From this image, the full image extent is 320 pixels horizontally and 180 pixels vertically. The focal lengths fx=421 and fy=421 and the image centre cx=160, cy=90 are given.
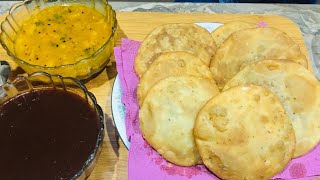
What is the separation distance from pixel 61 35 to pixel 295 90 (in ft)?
3.10

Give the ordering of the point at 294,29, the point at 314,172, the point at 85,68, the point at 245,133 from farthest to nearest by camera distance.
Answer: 1. the point at 294,29
2. the point at 85,68
3. the point at 314,172
4. the point at 245,133

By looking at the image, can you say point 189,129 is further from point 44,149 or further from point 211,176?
point 44,149

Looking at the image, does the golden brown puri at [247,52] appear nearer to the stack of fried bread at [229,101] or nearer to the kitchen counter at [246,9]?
the stack of fried bread at [229,101]

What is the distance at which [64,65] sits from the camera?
1.58 meters

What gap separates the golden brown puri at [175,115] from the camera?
1.36 meters

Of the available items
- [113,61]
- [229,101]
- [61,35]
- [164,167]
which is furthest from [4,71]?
[229,101]

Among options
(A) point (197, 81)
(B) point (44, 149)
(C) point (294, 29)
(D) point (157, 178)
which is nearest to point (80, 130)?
(B) point (44, 149)

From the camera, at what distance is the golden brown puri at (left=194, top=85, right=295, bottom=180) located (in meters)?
1.27

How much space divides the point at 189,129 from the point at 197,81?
0.16m

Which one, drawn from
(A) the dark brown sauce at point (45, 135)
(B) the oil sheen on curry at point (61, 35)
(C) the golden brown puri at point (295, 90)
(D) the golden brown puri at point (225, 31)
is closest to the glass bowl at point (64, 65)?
(B) the oil sheen on curry at point (61, 35)

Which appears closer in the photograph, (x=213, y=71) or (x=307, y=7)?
(x=213, y=71)

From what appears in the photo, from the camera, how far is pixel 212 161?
1.30m

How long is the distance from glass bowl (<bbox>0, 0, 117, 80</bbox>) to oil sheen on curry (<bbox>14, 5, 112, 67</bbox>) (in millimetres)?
25

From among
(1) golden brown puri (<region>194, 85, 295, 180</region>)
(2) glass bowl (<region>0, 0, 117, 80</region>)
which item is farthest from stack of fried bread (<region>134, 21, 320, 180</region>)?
(2) glass bowl (<region>0, 0, 117, 80</region>)
